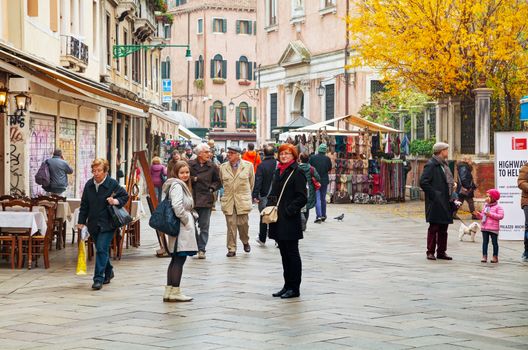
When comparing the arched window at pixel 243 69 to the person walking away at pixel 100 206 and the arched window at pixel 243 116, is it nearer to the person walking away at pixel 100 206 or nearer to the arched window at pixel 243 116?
the arched window at pixel 243 116

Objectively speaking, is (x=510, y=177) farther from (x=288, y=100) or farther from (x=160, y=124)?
(x=288, y=100)

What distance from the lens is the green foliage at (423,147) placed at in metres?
33.5

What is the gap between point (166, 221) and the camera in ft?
37.6

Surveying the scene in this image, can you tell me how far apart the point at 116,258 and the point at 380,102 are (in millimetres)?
27370

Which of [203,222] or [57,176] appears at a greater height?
[57,176]

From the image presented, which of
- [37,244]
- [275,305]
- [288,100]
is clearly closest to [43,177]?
[37,244]

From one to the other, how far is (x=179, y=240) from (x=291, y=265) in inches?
50.9

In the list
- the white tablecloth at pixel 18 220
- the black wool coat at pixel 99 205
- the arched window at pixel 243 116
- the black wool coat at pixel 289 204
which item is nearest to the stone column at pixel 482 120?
the white tablecloth at pixel 18 220

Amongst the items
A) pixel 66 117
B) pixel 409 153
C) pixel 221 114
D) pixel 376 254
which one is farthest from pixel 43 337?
pixel 221 114

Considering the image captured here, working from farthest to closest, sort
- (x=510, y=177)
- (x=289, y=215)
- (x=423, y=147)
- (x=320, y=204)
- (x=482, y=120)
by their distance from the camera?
(x=423, y=147)
(x=482, y=120)
(x=320, y=204)
(x=510, y=177)
(x=289, y=215)

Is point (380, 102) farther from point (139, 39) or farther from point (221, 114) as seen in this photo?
point (221, 114)

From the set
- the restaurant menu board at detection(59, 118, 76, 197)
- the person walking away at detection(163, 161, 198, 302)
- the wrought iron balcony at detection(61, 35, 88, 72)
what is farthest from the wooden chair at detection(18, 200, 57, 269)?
the wrought iron balcony at detection(61, 35, 88, 72)

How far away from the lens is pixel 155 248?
713 inches

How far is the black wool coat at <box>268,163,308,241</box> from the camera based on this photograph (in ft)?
39.5
